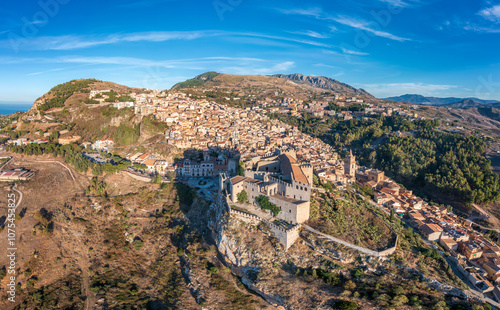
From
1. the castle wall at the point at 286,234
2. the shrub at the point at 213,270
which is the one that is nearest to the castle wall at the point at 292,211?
the castle wall at the point at 286,234

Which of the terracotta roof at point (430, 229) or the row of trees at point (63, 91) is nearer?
the terracotta roof at point (430, 229)

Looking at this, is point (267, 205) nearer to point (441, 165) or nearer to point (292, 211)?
point (292, 211)

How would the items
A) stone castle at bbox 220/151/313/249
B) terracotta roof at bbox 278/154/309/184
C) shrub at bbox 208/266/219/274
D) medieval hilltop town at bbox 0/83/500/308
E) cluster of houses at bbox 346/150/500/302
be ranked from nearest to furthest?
shrub at bbox 208/266/219/274 < stone castle at bbox 220/151/313/249 < cluster of houses at bbox 346/150/500/302 < medieval hilltop town at bbox 0/83/500/308 < terracotta roof at bbox 278/154/309/184

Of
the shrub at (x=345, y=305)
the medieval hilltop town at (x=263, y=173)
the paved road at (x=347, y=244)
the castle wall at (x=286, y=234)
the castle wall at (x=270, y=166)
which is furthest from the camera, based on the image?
the castle wall at (x=270, y=166)

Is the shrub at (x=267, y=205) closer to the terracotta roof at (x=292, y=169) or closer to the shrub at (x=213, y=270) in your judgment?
the terracotta roof at (x=292, y=169)

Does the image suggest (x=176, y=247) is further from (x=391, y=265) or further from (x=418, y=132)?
(x=418, y=132)

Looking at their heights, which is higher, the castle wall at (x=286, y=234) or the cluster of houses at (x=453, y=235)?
the castle wall at (x=286, y=234)

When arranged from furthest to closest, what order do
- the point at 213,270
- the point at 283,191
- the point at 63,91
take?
1. the point at 63,91
2. the point at 283,191
3. the point at 213,270

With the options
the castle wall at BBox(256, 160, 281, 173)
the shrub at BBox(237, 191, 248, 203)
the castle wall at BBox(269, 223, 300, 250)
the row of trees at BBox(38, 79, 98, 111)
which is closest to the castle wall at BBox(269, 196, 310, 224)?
the castle wall at BBox(269, 223, 300, 250)

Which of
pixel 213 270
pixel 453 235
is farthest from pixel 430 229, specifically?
pixel 213 270

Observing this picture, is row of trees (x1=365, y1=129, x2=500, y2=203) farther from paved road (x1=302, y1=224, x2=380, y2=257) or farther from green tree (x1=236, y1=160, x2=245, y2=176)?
green tree (x1=236, y1=160, x2=245, y2=176)

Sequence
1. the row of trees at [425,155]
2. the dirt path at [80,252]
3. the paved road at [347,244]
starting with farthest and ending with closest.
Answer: the row of trees at [425,155], the dirt path at [80,252], the paved road at [347,244]
